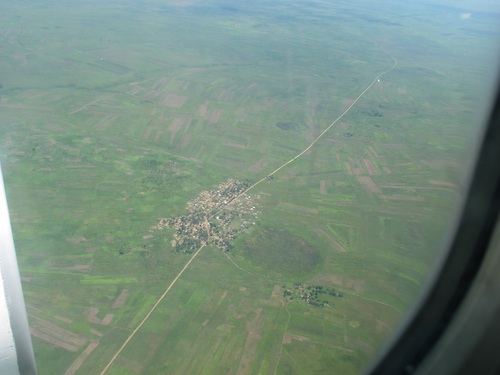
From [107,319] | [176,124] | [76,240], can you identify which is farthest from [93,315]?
[176,124]

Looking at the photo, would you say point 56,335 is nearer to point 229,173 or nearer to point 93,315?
point 93,315

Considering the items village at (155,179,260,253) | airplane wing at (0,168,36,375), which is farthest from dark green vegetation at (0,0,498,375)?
airplane wing at (0,168,36,375)

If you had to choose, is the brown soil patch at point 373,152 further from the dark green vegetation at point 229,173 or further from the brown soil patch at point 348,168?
the brown soil patch at point 348,168

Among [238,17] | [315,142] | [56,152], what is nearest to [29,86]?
[56,152]

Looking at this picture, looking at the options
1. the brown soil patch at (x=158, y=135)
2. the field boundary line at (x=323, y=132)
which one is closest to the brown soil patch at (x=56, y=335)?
the field boundary line at (x=323, y=132)

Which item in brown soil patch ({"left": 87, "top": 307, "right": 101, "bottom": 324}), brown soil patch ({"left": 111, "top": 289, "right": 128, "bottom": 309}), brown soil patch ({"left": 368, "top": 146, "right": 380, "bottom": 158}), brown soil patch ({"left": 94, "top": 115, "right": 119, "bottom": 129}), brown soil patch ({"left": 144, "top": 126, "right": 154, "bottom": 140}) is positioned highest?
brown soil patch ({"left": 368, "top": 146, "right": 380, "bottom": 158})

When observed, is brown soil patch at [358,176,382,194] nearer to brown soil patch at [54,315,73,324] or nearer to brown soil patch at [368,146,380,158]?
brown soil patch at [368,146,380,158]
